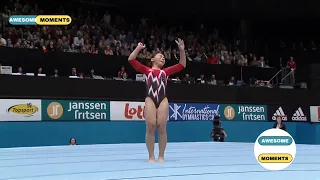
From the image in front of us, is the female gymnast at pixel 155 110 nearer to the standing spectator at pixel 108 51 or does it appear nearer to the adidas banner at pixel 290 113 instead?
the standing spectator at pixel 108 51

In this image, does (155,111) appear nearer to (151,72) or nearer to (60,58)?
(151,72)

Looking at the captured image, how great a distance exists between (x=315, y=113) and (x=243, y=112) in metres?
3.41

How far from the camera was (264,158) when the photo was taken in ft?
13.4

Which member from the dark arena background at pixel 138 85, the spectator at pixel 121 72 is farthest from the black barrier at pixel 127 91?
Result: the spectator at pixel 121 72

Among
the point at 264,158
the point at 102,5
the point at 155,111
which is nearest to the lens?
the point at 264,158

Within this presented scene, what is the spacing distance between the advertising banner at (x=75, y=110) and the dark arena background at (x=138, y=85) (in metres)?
0.03

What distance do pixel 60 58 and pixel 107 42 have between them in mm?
3171

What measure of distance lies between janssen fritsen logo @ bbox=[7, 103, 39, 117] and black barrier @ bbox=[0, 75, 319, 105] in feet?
0.91

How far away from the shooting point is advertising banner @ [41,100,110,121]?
13.2 metres

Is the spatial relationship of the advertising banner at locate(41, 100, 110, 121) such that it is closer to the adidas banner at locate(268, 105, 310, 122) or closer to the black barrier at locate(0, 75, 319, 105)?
the black barrier at locate(0, 75, 319, 105)

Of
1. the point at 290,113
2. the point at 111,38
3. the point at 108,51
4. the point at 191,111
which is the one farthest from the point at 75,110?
the point at 290,113

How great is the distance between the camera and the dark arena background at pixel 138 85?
36.0 feet

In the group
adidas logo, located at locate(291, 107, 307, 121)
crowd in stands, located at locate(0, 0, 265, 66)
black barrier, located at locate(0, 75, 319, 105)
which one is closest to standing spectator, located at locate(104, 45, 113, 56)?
crowd in stands, located at locate(0, 0, 265, 66)

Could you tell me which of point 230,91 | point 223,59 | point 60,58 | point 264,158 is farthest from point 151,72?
point 223,59
